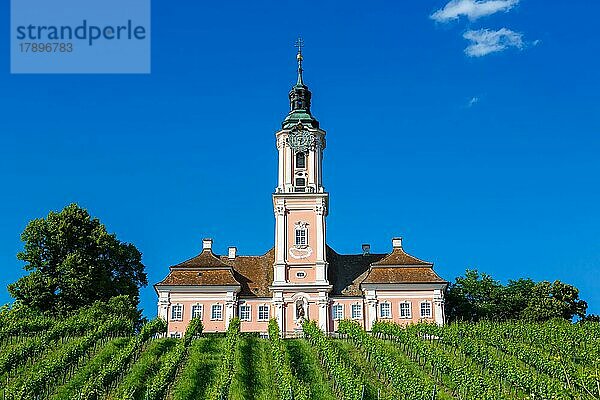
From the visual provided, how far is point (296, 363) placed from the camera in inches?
1503

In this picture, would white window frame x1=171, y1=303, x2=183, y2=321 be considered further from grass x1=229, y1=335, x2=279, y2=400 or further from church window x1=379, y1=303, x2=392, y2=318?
church window x1=379, y1=303, x2=392, y2=318

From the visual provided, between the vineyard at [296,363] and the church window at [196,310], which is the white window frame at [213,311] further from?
the vineyard at [296,363]

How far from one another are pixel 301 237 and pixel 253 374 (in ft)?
66.4

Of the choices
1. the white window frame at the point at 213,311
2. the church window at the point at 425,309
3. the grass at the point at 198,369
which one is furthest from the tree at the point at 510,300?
the grass at the point at 198,369

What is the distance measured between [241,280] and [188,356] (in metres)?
17.1

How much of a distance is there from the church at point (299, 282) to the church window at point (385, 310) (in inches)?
2.6

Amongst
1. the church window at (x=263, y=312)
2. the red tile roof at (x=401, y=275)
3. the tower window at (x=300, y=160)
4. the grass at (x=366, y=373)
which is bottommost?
the grass at (x=366, y=373)

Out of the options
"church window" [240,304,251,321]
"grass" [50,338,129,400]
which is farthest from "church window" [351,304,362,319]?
"grass" [50,338,129,400]

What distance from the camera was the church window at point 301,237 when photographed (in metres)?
55.6

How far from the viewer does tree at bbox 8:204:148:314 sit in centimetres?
5141

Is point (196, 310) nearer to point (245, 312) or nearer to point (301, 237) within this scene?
point (245, 312)

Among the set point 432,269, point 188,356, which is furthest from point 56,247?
point 432,269

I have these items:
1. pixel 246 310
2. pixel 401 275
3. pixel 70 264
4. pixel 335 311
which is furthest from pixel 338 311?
pixel 70 264

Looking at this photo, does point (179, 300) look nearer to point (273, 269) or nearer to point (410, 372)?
point (273, 269)
